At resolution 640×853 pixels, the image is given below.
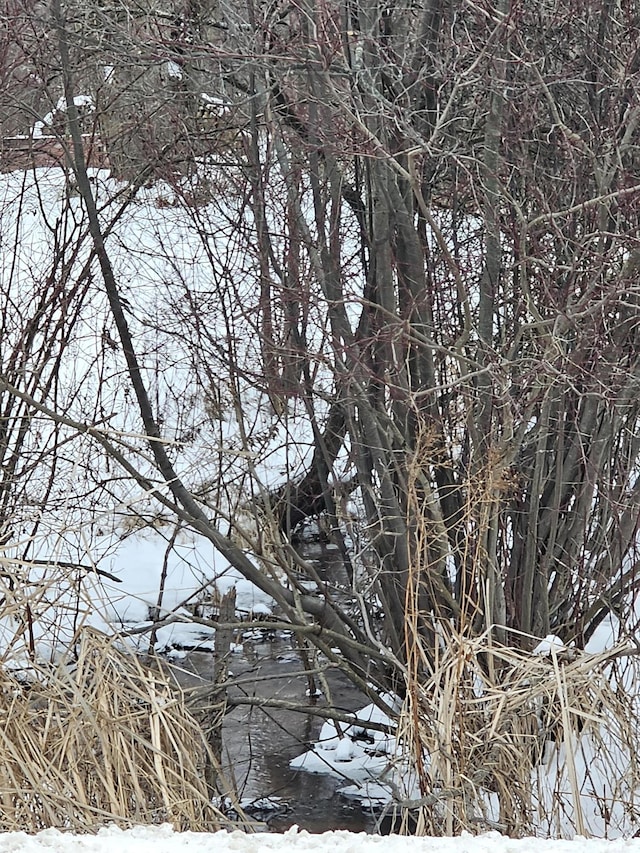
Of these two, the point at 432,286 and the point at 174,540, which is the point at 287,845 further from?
the point at 174,540

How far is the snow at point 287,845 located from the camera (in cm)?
131

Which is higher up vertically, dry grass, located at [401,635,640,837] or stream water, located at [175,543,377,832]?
dry grass, located at [401,635,640,837]

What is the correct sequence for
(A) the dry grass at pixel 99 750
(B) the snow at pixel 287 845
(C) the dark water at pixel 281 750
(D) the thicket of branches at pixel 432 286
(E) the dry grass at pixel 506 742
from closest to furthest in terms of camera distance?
(B) the snow at pixel 287 845 → (A) the dry grass at pixel 99 750 → (E) the dry grass at pixel 506 742 → (D) the thicket of branches at pixel 432 286 → (C) the dark water at pixel 281 750

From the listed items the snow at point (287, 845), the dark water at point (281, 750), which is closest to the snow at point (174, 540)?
the snow at point (287, 845)

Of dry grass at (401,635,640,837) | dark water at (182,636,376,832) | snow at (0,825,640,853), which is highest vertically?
snow at (0,825,640,853)

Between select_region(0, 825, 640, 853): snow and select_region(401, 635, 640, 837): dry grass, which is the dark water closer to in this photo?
select_region(401, 635, 640, 837): dry grass

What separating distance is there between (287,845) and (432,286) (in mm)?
3520

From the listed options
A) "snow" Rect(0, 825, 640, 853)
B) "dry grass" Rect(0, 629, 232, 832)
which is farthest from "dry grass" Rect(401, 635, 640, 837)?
"snow" Rect(0, 825, 640, 853)

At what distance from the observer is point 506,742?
3395mm

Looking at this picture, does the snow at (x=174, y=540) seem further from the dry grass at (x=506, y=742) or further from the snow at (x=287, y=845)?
the dry grass at (x=506, y=742)

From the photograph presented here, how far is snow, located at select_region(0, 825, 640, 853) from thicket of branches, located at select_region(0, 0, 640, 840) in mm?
2275

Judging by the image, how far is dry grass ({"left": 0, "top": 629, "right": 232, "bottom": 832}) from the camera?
2809 millimetres

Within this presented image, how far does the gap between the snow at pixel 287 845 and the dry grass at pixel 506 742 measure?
188 cm

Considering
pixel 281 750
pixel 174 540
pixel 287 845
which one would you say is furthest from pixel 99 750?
pixel 281 750
